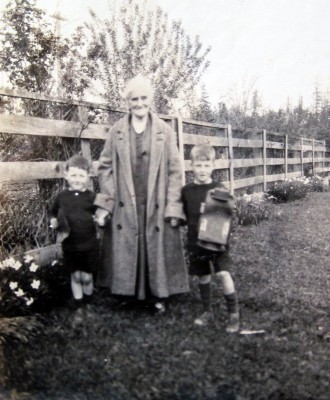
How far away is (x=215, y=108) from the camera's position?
41.8ft

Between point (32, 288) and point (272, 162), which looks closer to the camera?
point (32, 288)

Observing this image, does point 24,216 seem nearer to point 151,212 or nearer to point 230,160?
point 151,212

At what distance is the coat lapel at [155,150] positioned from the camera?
155 inches

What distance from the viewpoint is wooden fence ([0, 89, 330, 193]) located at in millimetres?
4357

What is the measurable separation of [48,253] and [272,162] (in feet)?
30.8

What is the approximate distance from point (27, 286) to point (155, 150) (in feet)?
4.93

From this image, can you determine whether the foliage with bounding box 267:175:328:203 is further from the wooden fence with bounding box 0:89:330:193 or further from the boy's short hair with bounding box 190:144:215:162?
the boy's short hair with bounding box 190:144:215:162

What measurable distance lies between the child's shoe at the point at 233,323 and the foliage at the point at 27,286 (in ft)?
4.86

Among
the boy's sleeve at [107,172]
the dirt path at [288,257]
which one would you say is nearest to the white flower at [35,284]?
the boy's sleeve at [107,172]

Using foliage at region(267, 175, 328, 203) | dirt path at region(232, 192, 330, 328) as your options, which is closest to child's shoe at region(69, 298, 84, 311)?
dirt path at region(232, 192, 330, 328)

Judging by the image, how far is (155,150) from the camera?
3955mm

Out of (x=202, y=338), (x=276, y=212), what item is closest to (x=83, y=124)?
(x=202, y=338)

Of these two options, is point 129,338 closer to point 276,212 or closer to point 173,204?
point 173,204

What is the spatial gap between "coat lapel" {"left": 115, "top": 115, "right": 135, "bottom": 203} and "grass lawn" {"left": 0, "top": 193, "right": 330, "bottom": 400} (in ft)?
3.50
